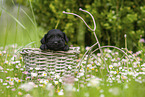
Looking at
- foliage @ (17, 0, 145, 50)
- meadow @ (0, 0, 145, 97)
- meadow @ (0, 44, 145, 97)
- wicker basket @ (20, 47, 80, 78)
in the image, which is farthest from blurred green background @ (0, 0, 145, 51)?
wicker basket @ (20, 47, 80, 78)

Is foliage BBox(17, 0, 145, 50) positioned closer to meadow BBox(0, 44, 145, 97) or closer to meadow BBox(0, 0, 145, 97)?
meadow BBox(0, 0, 145, 97)

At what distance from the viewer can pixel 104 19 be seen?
12.9ft

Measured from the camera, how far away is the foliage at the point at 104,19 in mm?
3791

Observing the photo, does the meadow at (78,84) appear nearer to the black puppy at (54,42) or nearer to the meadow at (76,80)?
the meadow at (76,80)

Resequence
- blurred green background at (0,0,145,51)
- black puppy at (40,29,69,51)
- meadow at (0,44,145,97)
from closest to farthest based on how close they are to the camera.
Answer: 1. meadow at (0,44,145,97)
2. black puppy at (40,29,69,51)
3. blurred green background at (0,0,145,51)

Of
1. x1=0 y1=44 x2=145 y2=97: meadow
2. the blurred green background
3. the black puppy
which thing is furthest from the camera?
the blurred green background

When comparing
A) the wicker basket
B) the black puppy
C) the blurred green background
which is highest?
the blurred green background

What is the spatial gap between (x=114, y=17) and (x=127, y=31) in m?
0.46

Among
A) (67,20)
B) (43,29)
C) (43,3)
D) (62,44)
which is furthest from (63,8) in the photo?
(62,44)

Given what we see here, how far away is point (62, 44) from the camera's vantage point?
224 cm

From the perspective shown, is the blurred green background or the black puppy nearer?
the black puppy

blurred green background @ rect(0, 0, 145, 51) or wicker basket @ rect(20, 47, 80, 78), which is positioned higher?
blurred green background @ rect(0, 0, 145, 51)

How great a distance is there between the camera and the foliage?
12.4 feet

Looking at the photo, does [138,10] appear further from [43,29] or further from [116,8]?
[43,29]
